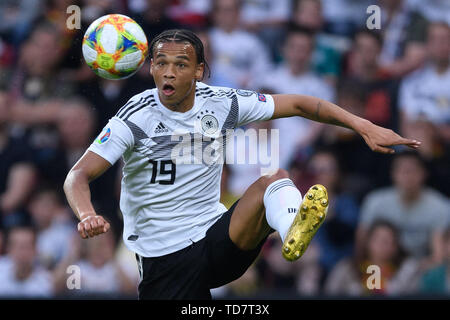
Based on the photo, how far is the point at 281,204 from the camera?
5.11 metres

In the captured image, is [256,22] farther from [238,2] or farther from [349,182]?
[349,182]

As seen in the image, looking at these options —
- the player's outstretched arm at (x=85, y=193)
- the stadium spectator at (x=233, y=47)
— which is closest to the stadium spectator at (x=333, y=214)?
the stadium spectator at (x=233, y=47)

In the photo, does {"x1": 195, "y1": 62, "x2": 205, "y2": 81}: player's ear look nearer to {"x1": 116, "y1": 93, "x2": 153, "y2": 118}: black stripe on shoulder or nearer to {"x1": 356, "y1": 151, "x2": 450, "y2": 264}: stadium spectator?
{"x1": 116, "y1": 93, "x2": 153, "y2": 118}: black stripe on shoulder

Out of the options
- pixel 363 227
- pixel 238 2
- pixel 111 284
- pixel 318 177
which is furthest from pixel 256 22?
pixel 111 284

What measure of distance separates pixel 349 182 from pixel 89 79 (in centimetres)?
287

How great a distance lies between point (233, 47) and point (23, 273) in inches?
126

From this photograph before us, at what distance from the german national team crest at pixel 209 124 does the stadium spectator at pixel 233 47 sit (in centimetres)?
346

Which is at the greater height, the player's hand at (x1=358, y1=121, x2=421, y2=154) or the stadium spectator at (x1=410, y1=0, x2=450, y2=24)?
the stadium spectator at (x1=410, y1=0, x2=450, y2=24)

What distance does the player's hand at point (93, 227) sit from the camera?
4559 mm

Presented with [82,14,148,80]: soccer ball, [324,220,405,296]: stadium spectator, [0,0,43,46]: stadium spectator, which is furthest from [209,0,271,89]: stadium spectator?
[82,14,148,80]: soccer ball

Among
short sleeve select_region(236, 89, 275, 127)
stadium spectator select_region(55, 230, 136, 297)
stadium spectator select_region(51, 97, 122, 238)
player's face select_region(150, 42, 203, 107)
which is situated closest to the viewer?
player's face select_region(150, 42, 203, 107)

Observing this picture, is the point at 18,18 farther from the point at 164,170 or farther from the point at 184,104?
the point at 164,170

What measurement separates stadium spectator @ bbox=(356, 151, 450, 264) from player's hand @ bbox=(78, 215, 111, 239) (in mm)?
4492

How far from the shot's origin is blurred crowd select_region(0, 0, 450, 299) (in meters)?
8.48
